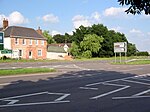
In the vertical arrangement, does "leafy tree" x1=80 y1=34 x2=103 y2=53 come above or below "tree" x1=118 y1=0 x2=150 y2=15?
above

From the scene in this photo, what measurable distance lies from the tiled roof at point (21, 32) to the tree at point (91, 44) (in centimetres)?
1632

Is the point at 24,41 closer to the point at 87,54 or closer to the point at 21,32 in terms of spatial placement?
the point at 21,32

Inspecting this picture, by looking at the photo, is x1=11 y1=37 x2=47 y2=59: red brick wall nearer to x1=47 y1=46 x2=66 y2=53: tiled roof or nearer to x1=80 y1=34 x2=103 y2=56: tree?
x1=80 y1=34 x2=103 y2=56: tree

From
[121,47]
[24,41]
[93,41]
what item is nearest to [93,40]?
[93,41]

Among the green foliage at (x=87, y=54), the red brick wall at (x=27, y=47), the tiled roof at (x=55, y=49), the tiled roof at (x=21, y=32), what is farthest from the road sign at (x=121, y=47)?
the tiled roof at (x=55, y=49)

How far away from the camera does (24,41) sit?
233 feet

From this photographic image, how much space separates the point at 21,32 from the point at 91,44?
23.2 metres

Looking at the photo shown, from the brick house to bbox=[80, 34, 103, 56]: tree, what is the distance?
14.9 meters

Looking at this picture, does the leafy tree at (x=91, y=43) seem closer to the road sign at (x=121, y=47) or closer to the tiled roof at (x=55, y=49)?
the tiled roof at (x=55, y=49)

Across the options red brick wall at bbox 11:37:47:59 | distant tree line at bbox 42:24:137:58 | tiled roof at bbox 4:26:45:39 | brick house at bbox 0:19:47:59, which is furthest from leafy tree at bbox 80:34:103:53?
tiled roof at bbox 4:26:45:39

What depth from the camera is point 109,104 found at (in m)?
10.9

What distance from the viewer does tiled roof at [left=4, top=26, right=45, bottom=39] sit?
68562mm

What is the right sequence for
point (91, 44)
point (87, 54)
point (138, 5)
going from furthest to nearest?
point (91, 44) < point (87, 54) < point (138, 5)

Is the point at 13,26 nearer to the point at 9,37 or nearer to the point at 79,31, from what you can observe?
the point at 9,37
